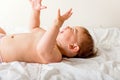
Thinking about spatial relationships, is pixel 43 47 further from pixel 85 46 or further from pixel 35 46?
pixel 85 46

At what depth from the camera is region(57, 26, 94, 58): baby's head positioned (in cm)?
142

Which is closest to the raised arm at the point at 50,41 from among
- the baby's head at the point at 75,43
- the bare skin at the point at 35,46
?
the bare skin at the point at 35,46

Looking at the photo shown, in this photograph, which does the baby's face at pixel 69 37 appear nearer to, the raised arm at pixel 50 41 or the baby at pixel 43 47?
the baby at pixel 43 47

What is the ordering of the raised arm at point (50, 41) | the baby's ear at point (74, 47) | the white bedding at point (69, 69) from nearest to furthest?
the white bedding at point (69, 69) → the raised arm at point (50, 41) → the baby's ear at point (74, 47)

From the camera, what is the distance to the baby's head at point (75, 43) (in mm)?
1422

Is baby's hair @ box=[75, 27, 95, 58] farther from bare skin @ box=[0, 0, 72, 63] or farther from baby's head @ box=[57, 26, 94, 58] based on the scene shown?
bare skin @ box=[0, 0, 72, 63]

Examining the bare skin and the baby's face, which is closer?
the bare skin

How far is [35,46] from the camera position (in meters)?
1.37

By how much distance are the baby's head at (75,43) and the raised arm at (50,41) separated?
0.12m

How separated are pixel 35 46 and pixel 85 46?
0.92ft

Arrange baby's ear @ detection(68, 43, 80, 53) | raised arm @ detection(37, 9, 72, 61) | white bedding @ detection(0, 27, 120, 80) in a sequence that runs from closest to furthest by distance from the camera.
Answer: white bedding @ detection(0, 27, 120, 80) → raised arm @ detection(37, 9, 72, 61) → baby's ear @ detection(68, 43, 80, 53)

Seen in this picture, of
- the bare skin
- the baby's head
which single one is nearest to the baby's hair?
the baby's head

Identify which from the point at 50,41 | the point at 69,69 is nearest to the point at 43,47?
the point at 50,41

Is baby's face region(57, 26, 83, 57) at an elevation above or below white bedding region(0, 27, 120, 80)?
above
